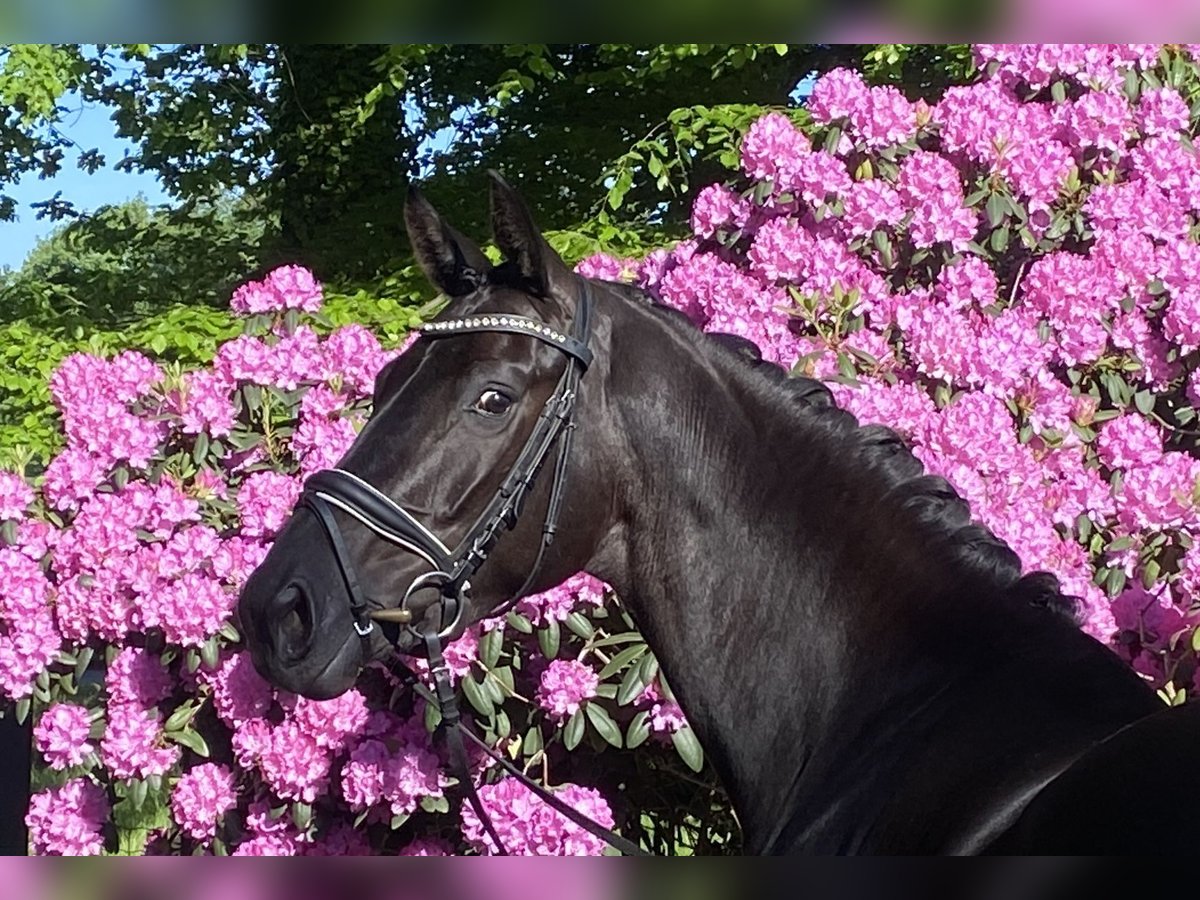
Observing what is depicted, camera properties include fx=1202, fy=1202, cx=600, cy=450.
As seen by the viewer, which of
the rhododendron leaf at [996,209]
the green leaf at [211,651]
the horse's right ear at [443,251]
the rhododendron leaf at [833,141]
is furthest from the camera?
the rhododendron leaf at [833,141]

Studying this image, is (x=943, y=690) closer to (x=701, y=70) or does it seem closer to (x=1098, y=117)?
(x=1098, y=117)

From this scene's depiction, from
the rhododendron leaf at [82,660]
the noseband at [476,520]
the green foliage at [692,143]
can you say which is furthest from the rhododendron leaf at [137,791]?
the green foliage at [692,143]

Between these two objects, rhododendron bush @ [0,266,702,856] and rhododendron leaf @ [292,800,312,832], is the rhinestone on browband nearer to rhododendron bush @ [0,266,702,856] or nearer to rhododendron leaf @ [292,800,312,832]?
rhododendron bush @ [0,266,702,856]

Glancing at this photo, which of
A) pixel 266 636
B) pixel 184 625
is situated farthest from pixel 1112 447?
pixel 184 625

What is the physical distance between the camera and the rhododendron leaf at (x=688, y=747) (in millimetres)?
2857

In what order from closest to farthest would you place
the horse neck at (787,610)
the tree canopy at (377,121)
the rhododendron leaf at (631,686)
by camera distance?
the horse neck at (787,610), the rhododendron leaf at (631,686), the tree canopy at (377,121)

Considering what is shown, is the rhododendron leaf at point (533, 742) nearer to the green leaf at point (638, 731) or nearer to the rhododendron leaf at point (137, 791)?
the green leaf at point (638, 731)

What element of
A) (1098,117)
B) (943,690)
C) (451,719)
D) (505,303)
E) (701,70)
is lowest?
(451,719)

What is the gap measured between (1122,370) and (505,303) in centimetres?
192

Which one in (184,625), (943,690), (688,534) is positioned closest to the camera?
(943,690)

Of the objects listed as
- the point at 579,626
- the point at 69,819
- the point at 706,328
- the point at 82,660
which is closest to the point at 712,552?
the point at 579,626

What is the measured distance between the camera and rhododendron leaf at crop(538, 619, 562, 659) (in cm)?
293

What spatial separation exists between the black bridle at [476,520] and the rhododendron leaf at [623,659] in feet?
2.56

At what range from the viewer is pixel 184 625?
Result: 9.89ft
